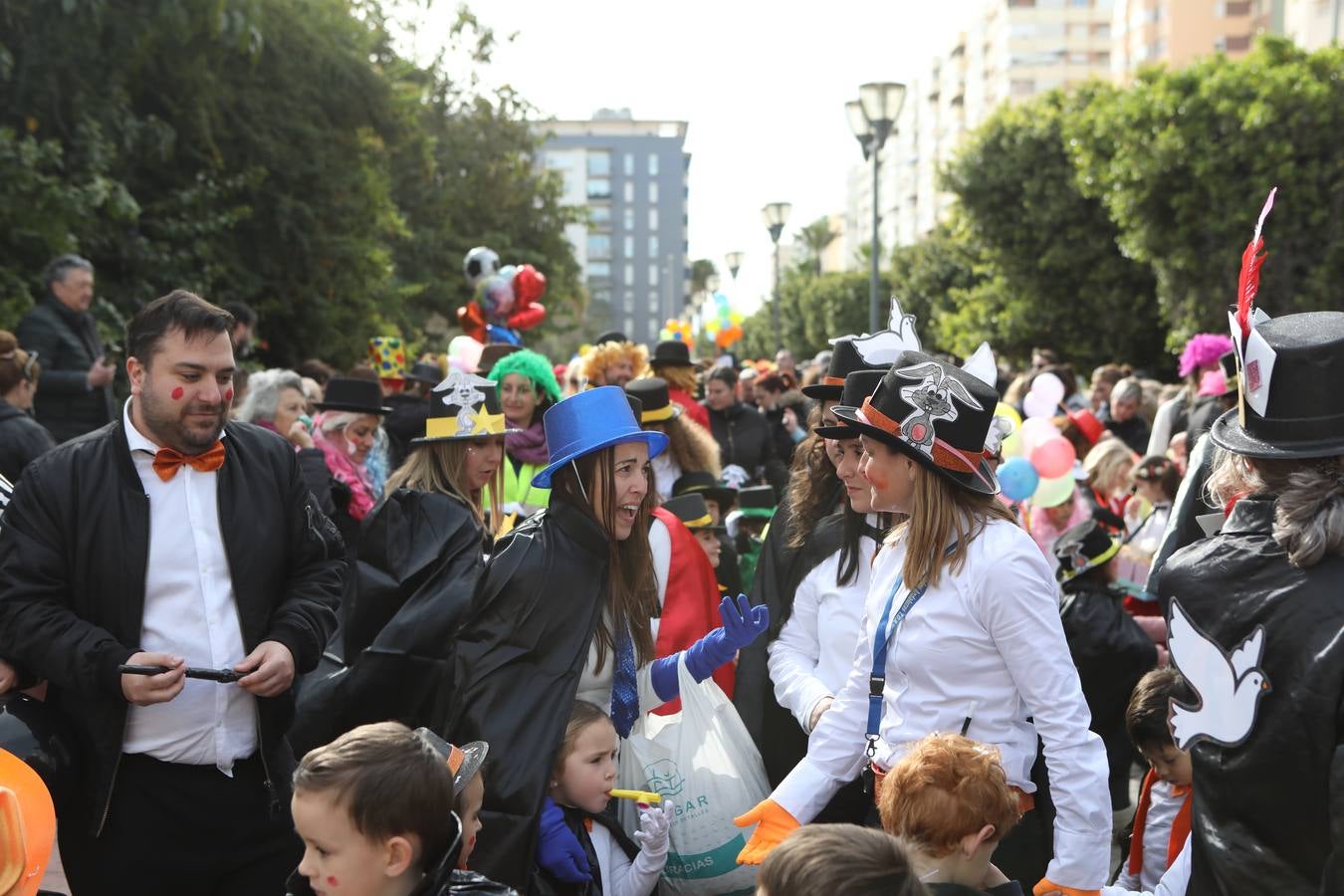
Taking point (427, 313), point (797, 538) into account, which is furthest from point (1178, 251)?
point (797, 538)

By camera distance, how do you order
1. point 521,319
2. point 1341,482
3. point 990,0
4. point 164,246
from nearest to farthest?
point 1341,482, point 521,319, point 164,246, point 990,0

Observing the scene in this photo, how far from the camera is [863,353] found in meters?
4.26

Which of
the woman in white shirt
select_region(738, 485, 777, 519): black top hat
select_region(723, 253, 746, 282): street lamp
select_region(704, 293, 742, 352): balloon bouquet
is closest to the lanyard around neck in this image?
the woman in white shirt

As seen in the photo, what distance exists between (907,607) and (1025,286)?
31231 mm

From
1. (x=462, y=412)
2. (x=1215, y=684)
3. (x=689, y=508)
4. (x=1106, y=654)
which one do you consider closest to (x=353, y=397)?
(x=462, y=412)

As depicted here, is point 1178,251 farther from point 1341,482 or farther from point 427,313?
point 1341,482

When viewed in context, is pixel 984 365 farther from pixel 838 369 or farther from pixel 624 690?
pixel 624 690

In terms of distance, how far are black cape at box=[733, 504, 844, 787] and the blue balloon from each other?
2.99m

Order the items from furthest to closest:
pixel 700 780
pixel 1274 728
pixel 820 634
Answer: pixel 820 634 → pixel 700 780 → pixel 1274 728

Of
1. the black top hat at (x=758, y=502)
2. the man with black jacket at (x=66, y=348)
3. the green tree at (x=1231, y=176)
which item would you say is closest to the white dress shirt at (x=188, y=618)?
the black top hat at (x=758, y=502)

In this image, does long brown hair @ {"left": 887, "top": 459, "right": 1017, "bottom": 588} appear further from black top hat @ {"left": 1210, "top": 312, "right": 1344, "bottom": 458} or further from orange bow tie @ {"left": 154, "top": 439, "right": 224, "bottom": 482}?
orange bow tie @ {"left": 154, "top": 439, "right": 224, "bottom": 482}

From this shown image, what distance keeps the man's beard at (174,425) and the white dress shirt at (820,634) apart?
5.81 feet

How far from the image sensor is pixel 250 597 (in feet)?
12.1

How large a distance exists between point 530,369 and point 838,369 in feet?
12.0
